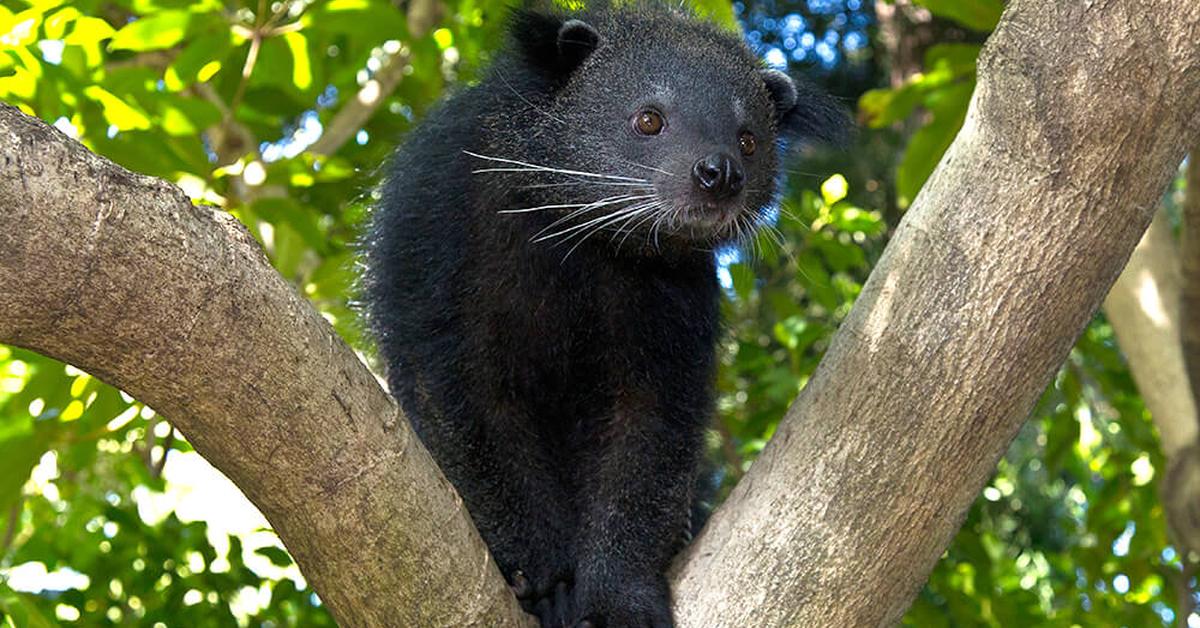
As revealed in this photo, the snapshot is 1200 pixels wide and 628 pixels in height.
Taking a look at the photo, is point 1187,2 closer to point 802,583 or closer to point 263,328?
point 802,583

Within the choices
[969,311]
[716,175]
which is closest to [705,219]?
[716,175]

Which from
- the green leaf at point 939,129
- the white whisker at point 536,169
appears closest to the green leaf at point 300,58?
the white whisker at point 536,169

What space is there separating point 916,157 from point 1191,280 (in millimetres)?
994

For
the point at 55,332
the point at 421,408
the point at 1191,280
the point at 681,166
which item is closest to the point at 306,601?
the point at 421,408

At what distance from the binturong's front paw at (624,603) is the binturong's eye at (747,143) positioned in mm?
1090

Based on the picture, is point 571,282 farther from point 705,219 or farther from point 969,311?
point 969,311

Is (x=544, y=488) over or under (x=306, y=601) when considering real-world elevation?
over

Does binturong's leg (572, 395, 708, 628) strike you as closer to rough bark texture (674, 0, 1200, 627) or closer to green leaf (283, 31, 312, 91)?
rough bark texture (674, 0, 1200, 627)

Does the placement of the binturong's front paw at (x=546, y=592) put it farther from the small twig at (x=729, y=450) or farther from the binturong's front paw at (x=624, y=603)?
the small twig at (x=729, y=450)

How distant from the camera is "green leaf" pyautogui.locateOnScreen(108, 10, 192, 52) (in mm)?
3551

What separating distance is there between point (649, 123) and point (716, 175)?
11.9 inches

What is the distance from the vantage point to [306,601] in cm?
442

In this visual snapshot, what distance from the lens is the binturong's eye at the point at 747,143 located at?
3.47 meters

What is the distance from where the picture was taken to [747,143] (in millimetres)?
3488
